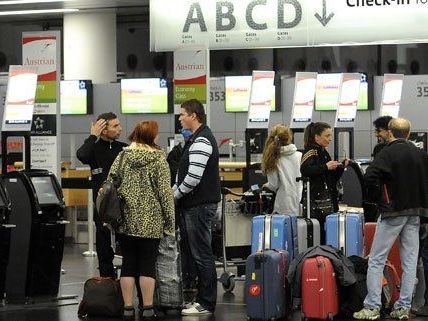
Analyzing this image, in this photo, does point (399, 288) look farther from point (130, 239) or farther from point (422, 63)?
point (422, 63)

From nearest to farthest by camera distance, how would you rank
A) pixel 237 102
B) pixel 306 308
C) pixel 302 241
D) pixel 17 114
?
pixel 306 308, pixel 302 241, pixel 17 114, pixel 237 102

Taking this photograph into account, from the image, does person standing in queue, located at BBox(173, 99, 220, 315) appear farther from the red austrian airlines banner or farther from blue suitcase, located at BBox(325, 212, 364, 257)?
the red austrian airlines banner

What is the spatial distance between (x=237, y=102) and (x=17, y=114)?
10951mm

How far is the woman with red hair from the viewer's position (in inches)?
355

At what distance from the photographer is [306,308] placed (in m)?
9.04

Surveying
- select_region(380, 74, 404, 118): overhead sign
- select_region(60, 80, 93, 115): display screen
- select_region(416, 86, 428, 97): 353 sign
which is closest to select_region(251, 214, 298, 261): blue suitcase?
select_region(380, 74, 404, 118): overhead sign

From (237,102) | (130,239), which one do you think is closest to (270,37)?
(130,239)

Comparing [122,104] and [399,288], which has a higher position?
[122,104]

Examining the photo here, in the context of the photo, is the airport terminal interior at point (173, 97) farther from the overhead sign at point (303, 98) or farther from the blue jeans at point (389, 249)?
the blue jeans at point (389, 249)

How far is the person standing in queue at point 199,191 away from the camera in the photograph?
30.4ft

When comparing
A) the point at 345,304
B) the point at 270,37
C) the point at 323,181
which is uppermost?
the point at 270,37

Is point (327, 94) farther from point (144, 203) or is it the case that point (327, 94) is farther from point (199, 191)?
point (144, 203)

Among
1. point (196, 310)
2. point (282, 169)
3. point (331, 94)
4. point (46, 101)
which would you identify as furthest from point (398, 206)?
point (331, 94)

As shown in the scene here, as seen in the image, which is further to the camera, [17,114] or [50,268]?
[17,114]
